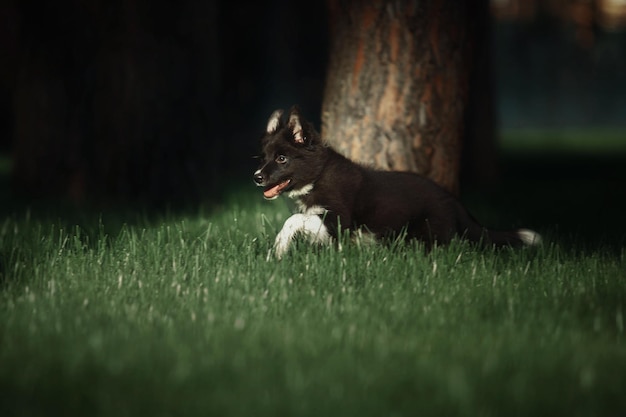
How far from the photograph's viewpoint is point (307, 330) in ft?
16.2

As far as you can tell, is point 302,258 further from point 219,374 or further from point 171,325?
point 219,374

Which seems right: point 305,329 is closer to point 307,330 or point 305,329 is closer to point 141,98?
point 307,330

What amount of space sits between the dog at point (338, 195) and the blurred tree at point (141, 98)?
399 centimetres

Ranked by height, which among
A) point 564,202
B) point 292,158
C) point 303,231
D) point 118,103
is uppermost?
point 118,103

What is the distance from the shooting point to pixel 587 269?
6.63 m

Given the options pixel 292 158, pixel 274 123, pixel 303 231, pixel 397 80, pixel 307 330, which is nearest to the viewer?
pixel 307 330

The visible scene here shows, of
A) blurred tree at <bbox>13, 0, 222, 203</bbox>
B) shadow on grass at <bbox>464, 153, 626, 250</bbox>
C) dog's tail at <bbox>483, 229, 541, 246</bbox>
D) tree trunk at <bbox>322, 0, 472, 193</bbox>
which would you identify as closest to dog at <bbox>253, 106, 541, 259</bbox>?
dog's tail at <bbox>483, 229, 541, 246</bbox>

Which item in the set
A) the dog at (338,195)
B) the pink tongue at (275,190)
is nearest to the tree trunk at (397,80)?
the dog at (338,195)

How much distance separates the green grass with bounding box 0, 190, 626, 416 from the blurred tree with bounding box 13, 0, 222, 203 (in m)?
3.30

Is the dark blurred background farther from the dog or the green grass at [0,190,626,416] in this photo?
the dog

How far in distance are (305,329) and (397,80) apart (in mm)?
3654

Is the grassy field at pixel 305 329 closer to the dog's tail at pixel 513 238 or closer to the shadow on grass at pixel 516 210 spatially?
the dog's tail at pixel 513 238

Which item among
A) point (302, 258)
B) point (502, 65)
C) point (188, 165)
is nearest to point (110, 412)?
point (302, 258)

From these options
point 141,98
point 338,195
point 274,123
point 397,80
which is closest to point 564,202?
point 397,80
